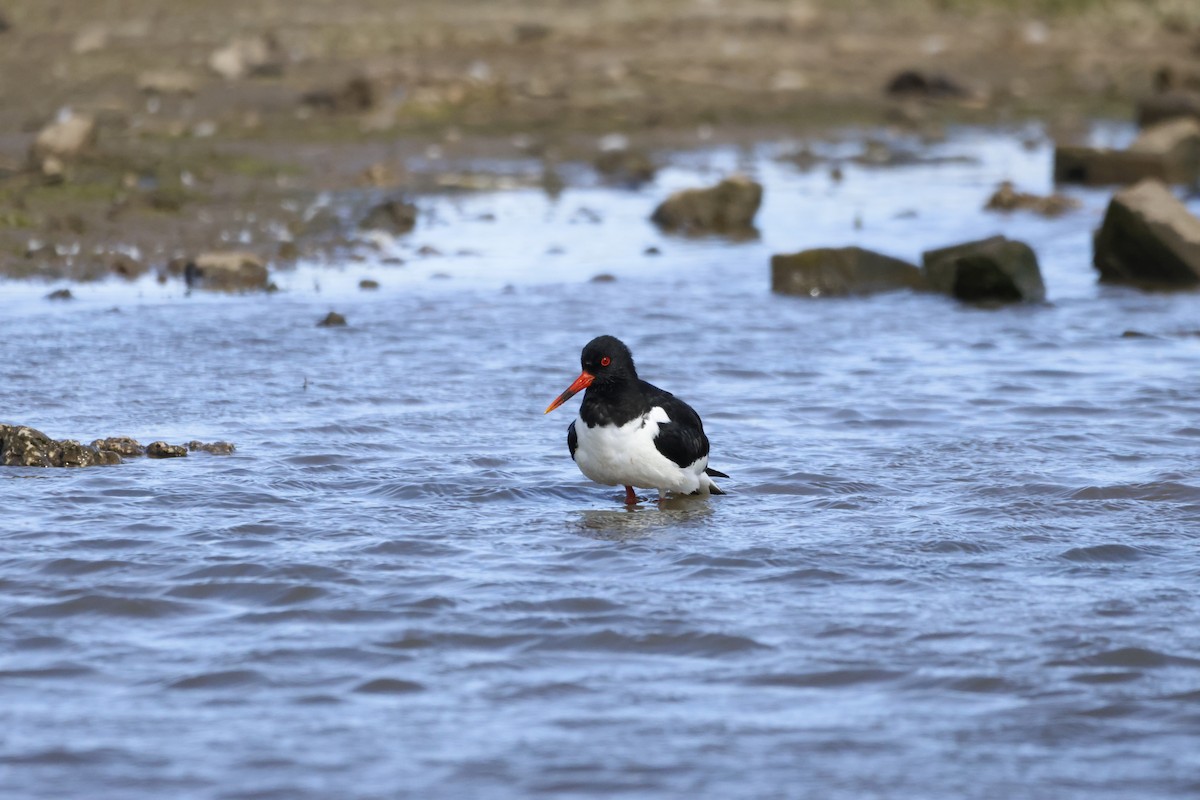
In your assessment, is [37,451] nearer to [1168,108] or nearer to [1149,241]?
[1149,241]

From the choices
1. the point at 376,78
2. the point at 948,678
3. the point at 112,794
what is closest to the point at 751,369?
the point at 948,678

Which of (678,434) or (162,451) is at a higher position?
(678,434)

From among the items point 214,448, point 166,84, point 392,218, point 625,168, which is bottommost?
point 214,448

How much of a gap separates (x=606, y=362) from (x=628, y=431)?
414mm

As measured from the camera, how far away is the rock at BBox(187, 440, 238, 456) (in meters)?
8.92

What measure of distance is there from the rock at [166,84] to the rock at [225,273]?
10.8 m

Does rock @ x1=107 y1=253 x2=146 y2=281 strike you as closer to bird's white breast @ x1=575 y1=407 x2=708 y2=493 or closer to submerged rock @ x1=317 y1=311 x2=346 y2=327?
submerged rock @ x1=317 y1=311 x2=346 y2=327

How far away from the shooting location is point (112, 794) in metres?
5.00

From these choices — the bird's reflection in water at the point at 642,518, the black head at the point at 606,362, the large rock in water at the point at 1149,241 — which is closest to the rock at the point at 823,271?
the large rock in water at the point at 1149,241

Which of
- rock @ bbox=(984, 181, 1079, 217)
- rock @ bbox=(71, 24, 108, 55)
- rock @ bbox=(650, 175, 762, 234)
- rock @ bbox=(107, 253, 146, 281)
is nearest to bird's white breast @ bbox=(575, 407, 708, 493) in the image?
rock @ bbox=(107, 253, 146, 281)

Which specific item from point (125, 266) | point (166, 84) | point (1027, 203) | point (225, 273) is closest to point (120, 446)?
point (225, 273)

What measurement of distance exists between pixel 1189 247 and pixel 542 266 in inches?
229

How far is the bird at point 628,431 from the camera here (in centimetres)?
790

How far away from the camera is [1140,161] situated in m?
22.0
